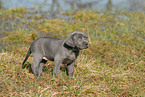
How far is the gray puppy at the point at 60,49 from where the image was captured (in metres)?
3.87

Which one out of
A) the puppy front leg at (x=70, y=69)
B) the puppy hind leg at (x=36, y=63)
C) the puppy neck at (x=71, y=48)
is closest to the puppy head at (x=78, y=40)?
the puppy neck at (x=71, y=48)

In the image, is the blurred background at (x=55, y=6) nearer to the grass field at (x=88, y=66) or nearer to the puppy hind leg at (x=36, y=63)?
the grass field at (x=88, y=66)

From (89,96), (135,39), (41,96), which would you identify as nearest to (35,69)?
(41,96)

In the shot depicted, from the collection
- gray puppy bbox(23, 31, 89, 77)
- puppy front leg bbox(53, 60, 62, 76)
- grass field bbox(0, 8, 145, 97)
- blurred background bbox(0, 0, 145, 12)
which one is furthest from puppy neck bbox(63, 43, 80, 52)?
blurred background bbox(0, 0, 145, 12)

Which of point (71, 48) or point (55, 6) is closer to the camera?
point (71, 48)

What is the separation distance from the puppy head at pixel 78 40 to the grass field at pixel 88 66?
0.78 m

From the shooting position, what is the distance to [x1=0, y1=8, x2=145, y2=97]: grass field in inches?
153

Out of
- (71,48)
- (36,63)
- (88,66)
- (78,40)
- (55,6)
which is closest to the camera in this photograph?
(78,40)

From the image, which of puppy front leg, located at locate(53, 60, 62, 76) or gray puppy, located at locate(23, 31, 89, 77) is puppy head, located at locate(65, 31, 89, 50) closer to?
gray puppy, located at locate(23, 31, 89, 77)

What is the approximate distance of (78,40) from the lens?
3.83 m

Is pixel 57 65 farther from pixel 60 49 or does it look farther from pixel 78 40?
pixel 78 40

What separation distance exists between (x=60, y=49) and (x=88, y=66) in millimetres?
1236

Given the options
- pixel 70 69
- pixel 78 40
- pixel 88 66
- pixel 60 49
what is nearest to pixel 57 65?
pixel 60 49

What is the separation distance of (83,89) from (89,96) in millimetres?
182
